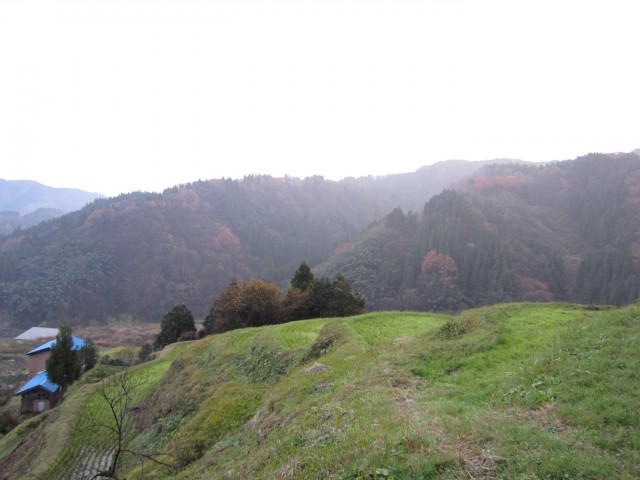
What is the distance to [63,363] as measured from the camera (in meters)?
30.6

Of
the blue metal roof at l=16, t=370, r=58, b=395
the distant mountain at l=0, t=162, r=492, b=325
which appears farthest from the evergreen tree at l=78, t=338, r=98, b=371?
the distant mountain at l=0, t=162, r=492, b=325

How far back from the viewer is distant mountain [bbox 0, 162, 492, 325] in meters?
97.9

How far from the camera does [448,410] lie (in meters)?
6.73

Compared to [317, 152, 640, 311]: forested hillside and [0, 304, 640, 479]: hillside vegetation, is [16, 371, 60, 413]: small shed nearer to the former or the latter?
[0, 304, 640, 479]: hillside vegetation


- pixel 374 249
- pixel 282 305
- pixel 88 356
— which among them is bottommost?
pixel 88 356

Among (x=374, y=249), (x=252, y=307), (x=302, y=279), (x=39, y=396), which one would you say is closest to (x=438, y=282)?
(x=374, y=249)

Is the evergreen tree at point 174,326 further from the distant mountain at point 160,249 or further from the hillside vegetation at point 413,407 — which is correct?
the distant mountain at point 160,249

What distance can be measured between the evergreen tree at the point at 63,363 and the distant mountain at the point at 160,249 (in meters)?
67.8

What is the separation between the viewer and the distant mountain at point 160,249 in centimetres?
9794

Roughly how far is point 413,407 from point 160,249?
124m

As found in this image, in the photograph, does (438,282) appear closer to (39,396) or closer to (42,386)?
(42,386)

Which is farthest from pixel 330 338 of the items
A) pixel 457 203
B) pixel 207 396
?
pixel 457 203

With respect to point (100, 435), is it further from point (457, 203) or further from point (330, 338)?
point (457, 203)

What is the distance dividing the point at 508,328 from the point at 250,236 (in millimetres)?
129178
